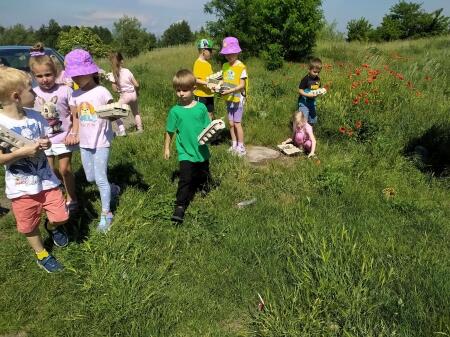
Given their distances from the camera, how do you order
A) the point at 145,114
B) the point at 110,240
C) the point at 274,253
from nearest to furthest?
the point at 274,253, the point at 110,240, the point at 145,114

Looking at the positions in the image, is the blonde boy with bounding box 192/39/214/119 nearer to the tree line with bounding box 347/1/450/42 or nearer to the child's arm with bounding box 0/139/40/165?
the child's arm with bounding box 0/139/40/165

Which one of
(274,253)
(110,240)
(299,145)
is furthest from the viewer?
(299,145)

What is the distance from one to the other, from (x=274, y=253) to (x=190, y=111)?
179 cm

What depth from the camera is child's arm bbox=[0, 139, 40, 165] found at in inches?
103

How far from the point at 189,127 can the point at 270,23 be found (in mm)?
10131

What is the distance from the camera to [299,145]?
5.61m

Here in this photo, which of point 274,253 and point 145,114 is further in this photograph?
point 145,114

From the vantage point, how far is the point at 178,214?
3.77 metres

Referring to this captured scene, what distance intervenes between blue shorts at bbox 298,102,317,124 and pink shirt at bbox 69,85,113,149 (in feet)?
11.2

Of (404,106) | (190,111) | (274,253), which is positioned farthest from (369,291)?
(404,106)

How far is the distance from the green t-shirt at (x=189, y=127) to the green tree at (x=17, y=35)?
81480 millimetres

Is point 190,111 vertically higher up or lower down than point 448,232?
higher up

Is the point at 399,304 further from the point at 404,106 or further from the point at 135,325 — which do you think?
the point at 404,106

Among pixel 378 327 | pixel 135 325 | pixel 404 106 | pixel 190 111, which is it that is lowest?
pixel 135 325
